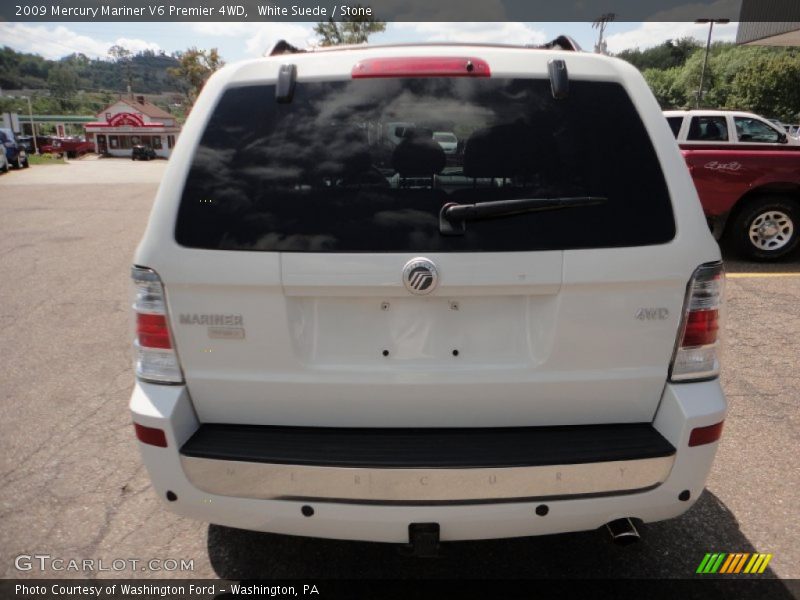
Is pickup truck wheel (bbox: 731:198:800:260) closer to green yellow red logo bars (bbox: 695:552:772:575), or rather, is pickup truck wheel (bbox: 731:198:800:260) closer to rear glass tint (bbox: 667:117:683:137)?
rear glass tint (bbox: 667:117:683:137)

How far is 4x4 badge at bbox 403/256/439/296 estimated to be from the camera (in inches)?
76.0

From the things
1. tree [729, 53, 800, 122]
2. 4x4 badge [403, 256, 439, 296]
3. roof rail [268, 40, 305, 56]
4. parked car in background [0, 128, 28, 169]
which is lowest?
parked car in background [0, 128, 28, 169]

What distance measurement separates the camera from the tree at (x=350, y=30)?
29547 mm

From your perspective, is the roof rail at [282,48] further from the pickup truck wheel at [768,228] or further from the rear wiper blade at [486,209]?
the pickup truck wheel at [768,228]

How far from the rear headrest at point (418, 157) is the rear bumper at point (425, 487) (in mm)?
971

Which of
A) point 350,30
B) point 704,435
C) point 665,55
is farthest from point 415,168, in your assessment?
point 665,55

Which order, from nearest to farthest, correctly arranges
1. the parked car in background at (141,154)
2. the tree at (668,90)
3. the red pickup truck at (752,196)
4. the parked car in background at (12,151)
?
the red pickup truck at (752,196), the parked car in background at (12,151), the parked car in background at (141,154), the tree at (668,90)

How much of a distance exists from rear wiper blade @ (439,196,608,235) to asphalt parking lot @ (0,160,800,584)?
153 centimetres

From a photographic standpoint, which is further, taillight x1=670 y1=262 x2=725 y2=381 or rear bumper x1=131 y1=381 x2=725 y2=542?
taillight x1=670 y1=262 x2=725 y2=381

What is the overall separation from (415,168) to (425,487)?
1069 millimetres

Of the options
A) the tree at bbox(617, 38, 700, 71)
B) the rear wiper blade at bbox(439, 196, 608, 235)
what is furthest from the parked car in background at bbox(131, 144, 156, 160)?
the tree at bbox(617, 38, 700, 71)

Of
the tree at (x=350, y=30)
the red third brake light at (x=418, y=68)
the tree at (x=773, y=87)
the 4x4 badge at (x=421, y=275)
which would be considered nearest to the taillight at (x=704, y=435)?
the 4x4 badge at (x=421, y=275)

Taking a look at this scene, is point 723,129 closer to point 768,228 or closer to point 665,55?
point 768,228

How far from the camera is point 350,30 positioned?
29.9 metres
